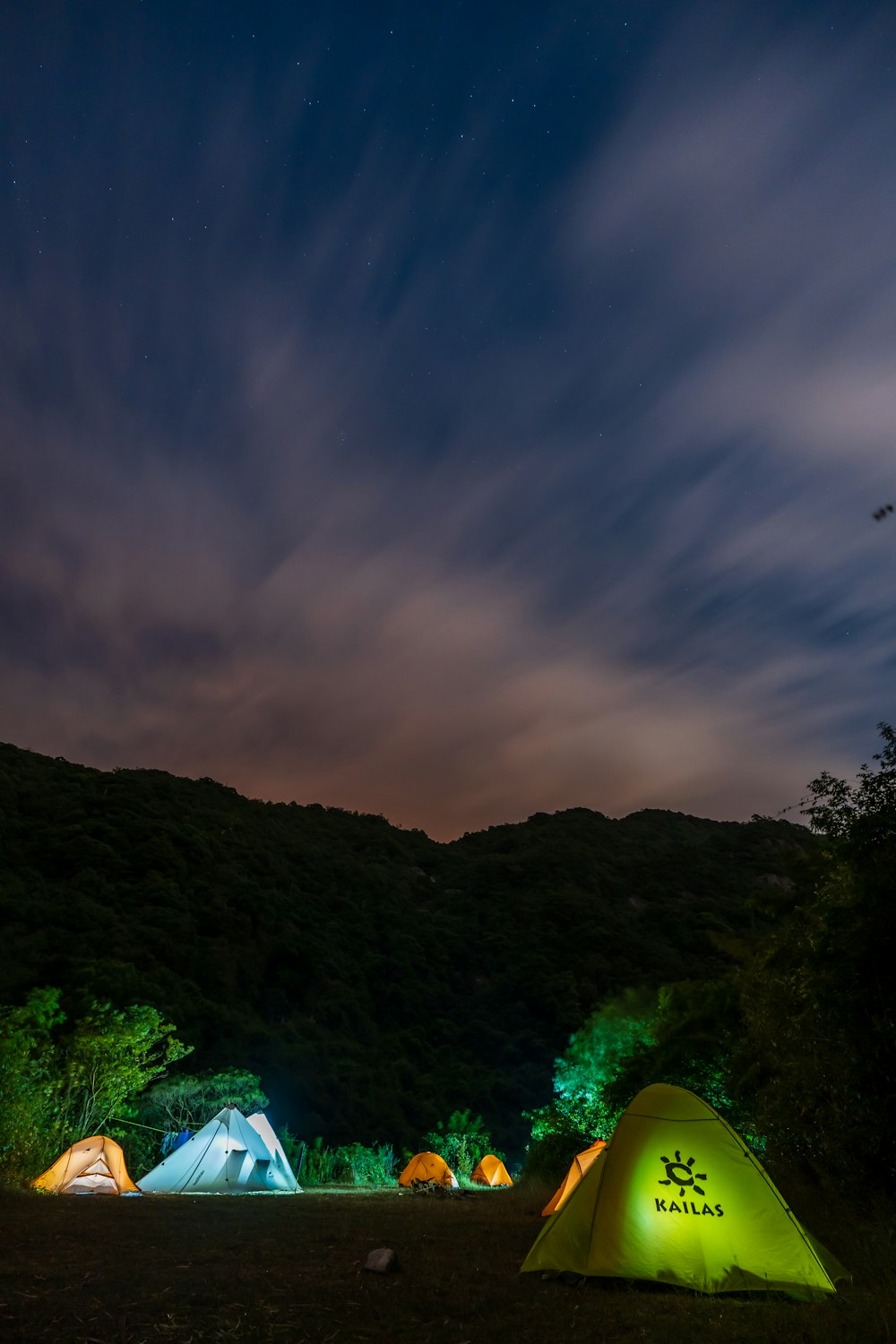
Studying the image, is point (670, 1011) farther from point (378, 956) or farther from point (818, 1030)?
point (378, 956)

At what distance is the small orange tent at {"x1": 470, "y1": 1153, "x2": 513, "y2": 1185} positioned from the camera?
37.8 metres

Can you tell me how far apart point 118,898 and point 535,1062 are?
94.2ft

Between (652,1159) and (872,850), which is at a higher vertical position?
(872,850)

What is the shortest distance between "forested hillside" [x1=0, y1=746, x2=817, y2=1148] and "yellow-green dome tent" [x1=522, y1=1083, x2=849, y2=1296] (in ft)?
76.1

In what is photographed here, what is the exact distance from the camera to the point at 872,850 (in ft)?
38.1

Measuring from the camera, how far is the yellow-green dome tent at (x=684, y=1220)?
7.80 metres

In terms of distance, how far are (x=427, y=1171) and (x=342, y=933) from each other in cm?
3310

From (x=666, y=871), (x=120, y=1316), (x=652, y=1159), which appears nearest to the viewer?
(x=120, y=1316)

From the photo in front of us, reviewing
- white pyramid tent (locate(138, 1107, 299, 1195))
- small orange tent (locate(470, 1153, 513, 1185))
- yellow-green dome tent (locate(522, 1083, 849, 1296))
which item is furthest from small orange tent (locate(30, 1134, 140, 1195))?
small orange tent (locate(470, 1153, 513, 1185))

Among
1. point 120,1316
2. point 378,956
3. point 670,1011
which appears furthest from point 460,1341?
point 378,956

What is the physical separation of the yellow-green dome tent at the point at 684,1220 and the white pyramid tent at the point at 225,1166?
18.2m

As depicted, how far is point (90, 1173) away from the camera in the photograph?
20.7m

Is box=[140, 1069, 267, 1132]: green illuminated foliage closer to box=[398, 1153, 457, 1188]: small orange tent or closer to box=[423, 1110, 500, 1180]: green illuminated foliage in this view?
box=[398, 1153, 457, 1188]: small orange tent

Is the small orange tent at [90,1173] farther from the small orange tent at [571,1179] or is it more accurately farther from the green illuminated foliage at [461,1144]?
the green illuminated foliage at [461,1144]
